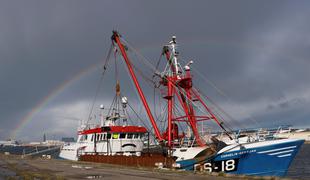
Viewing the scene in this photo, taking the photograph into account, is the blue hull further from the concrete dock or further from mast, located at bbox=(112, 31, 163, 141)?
mast, located at bbox=(112, 31, 163, 141)

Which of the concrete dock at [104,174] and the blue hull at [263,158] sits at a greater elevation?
the blue hull at [263,158]

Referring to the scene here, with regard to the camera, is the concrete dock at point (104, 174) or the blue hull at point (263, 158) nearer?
the concrete dock at point (104, 174)

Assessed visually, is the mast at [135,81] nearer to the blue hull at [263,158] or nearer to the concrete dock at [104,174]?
the concrete dock at [104,174]

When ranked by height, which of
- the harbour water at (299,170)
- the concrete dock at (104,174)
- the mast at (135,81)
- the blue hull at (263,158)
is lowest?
the harbour water at (299,170)

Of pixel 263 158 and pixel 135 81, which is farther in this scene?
pixel 135 81

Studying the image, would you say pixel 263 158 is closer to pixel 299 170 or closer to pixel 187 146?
pixel 187 146

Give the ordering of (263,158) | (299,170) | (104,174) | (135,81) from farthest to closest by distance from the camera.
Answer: (299,170) → (135,81) → (263,158) → (104,174)

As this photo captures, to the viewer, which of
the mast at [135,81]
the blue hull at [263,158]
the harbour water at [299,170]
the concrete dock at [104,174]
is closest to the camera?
the concrete dock at [104,174]

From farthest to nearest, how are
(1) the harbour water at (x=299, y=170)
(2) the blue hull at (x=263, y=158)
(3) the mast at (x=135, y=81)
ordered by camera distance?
(1) the harbour water at (x=299, y=170) → (3) the mast at (x=135, y=81) → (2) the blue hull at (x=263, y=158)

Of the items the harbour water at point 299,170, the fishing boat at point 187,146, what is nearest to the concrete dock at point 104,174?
the fishing boat at point 187,146

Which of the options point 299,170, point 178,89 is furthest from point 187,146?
point 299,170

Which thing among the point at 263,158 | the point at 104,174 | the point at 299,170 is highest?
the point at 263,158

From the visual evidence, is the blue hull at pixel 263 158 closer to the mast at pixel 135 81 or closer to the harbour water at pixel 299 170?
the mast at pixel 135 81

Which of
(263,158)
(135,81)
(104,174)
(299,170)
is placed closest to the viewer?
(104,174)
